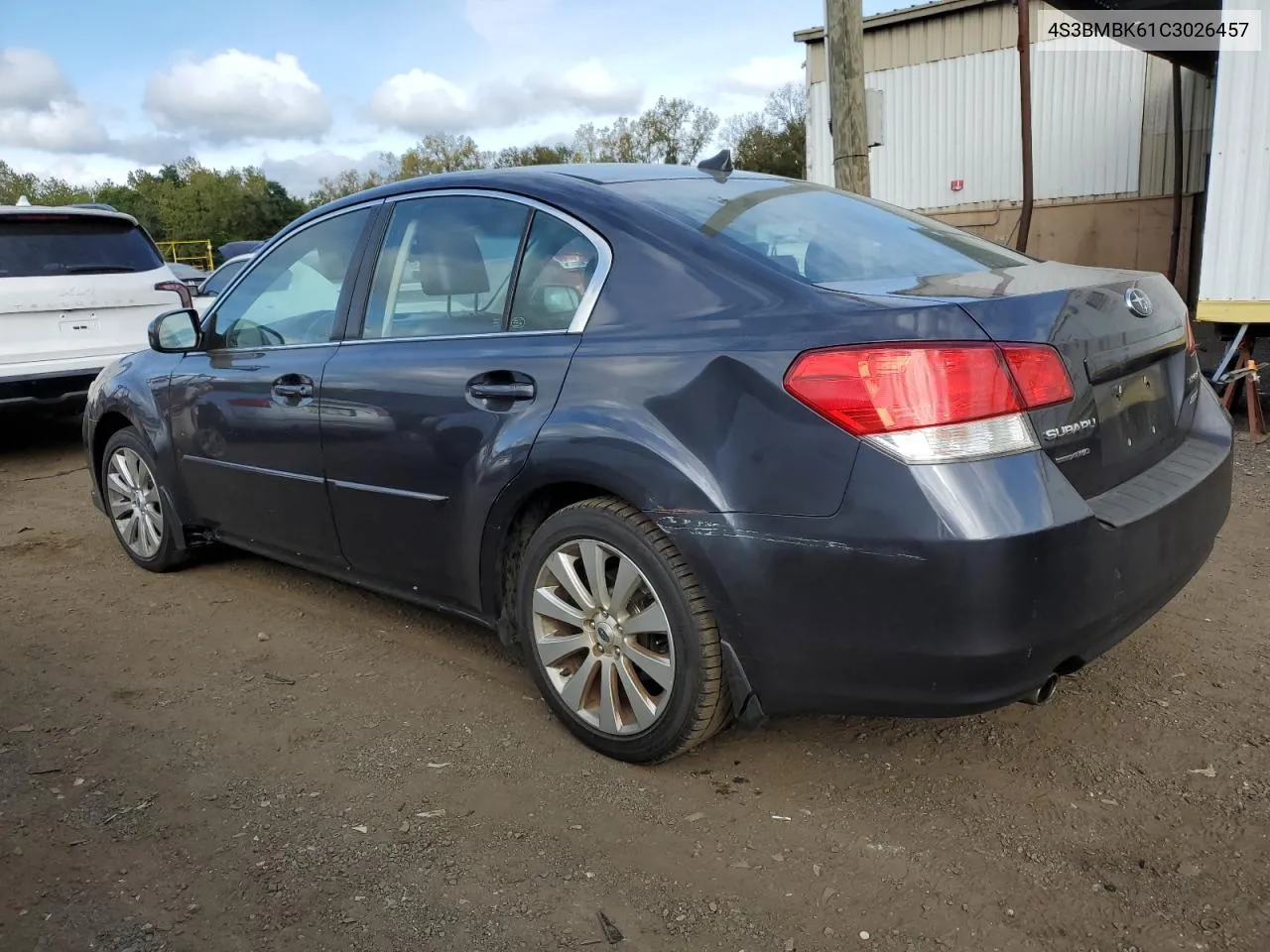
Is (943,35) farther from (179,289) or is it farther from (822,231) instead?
(822,231)

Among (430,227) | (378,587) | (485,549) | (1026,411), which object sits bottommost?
(378,587)

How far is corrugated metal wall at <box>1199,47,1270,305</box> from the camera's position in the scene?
21.8 feet

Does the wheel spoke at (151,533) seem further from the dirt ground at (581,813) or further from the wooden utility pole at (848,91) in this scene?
the wooden utility pole at (848,91)

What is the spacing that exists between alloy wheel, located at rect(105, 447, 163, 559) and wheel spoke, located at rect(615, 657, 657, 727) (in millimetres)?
2799

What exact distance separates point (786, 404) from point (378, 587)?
1.85 metres

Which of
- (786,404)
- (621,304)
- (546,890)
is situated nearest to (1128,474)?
(786,404)

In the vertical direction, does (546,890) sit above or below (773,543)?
below

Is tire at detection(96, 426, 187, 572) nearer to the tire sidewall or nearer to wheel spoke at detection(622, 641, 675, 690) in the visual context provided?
the tire sidewall

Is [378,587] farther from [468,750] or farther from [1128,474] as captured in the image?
[1128,474]

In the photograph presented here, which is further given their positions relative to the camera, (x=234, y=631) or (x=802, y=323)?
(x=234, y=631)

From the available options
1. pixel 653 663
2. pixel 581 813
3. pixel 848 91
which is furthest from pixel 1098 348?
pixel 848 91

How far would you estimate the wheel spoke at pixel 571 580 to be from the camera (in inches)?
110

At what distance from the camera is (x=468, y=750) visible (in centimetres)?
298

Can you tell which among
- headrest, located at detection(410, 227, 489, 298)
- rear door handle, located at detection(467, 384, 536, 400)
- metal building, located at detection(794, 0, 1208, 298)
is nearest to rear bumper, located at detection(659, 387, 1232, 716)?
rear door handle, located at detection(467, 384, 536, 400)
